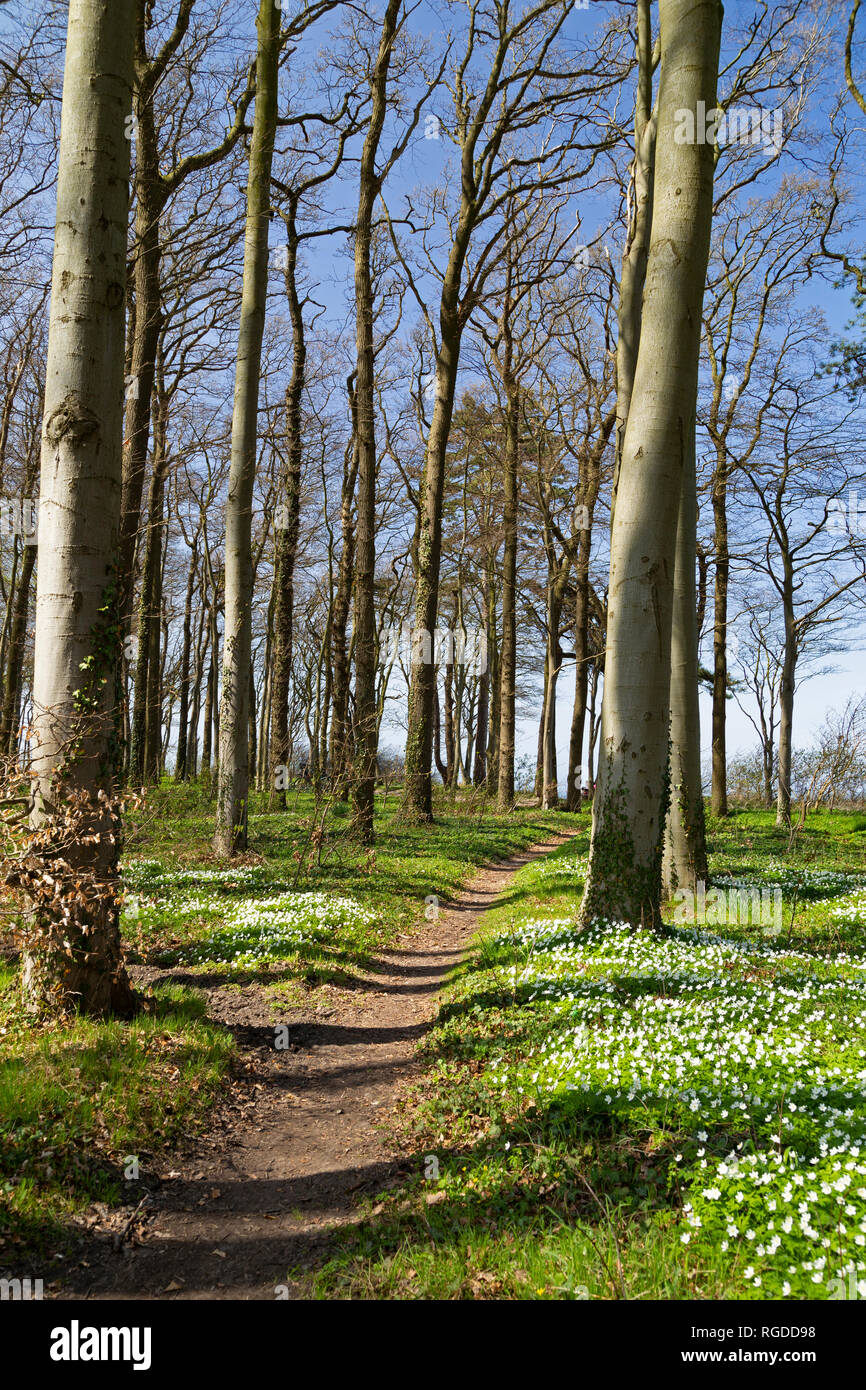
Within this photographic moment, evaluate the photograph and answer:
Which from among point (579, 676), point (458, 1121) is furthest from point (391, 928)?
point (579, 676)

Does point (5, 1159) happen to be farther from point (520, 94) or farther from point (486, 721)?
point (486, 721)

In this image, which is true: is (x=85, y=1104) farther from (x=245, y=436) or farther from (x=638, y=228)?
(x=638, y=228)

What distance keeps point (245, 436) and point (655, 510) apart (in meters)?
7.53

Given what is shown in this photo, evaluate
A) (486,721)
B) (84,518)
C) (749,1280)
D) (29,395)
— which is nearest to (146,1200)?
(749,1280)

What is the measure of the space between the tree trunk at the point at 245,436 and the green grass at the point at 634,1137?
6851 mm

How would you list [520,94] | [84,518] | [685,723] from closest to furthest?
[84,518] → [685,723] → [520,94]

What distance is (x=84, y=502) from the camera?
557 centimetres

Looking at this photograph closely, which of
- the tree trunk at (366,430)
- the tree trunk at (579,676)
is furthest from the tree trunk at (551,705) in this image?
the tree trunk at (366,430)

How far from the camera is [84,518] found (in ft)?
18.3

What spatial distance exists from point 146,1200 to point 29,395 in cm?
2196

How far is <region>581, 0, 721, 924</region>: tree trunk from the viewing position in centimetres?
716

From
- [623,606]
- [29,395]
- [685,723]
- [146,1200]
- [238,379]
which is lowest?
[146,1200]

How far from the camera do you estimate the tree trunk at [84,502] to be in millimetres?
5500
